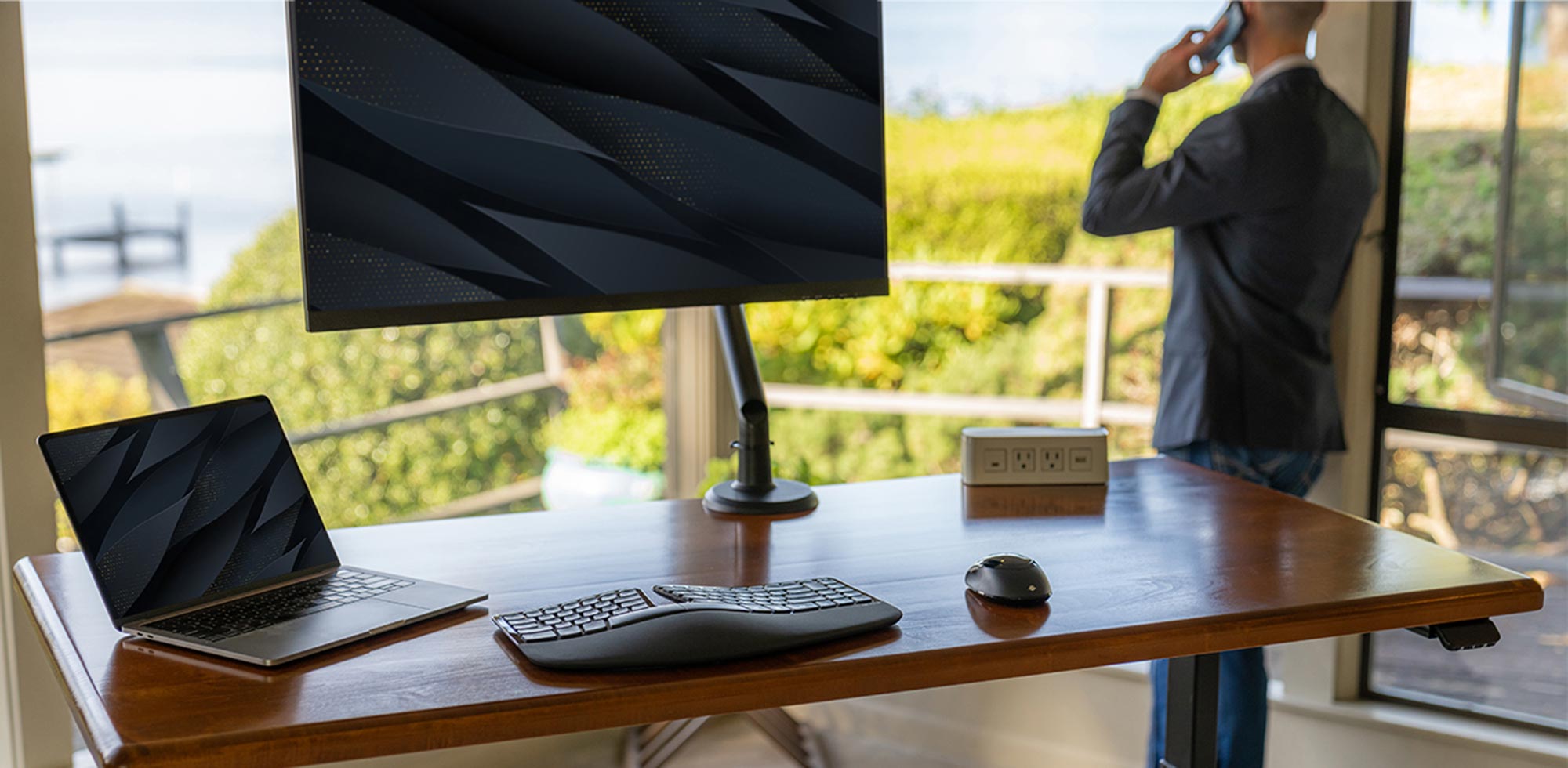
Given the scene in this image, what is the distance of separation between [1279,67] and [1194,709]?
115 centimetres

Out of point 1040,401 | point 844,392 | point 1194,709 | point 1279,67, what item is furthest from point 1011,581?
point 1040,401

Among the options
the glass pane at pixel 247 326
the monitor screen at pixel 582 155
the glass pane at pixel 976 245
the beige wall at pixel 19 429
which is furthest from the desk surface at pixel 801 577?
the glass pane at pixel 976 245

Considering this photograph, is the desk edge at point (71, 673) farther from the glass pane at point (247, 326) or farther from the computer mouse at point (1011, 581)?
the glass pane at point (247, 326)

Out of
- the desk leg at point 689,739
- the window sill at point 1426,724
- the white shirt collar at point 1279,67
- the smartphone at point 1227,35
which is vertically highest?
the smartphone at point 1227,35

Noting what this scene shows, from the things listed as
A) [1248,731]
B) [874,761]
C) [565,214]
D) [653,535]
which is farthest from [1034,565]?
[874,761]

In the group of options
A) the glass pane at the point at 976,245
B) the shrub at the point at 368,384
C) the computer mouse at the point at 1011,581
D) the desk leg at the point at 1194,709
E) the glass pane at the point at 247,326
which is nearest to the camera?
the computer mouse at the point at 1011,581

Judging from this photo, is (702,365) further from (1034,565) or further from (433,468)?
(1034,565)

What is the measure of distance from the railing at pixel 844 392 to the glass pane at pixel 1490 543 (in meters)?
0.30

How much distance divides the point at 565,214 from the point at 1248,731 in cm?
145

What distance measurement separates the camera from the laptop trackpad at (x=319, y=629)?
A: 118 centimetres

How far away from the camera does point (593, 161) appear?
1.57 m

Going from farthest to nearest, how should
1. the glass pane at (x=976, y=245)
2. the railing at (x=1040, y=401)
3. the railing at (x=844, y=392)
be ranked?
the glass pane at (x=976, y=245) < the railing at (x=1040, y=401) < the railing at (x=844, y=392)

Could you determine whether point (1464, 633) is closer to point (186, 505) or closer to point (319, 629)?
point (319, 629)

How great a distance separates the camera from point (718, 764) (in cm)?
274
